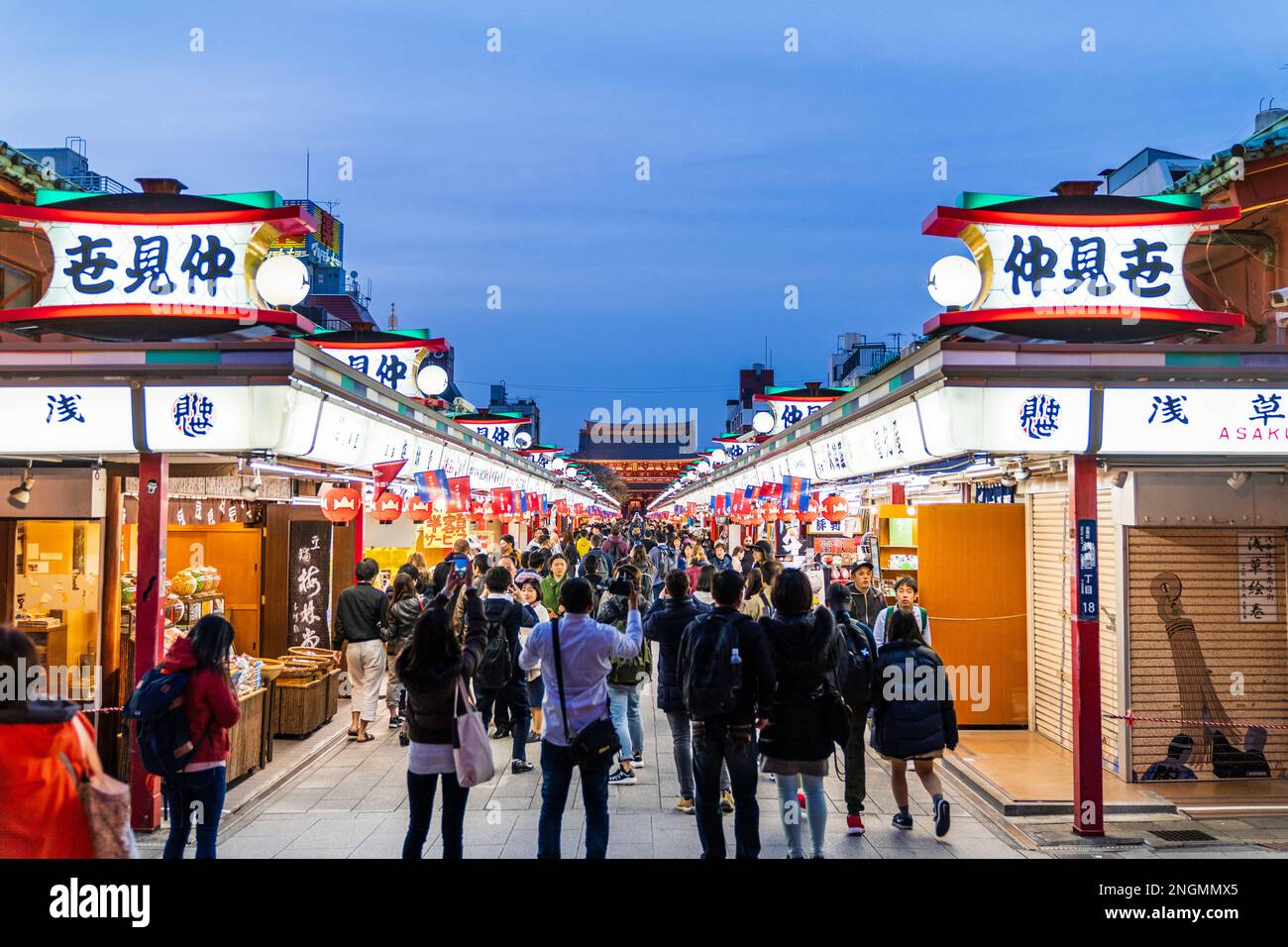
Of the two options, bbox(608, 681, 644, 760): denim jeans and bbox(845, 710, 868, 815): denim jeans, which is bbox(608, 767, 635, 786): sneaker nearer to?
bbox(608, 681, 644, 760): denim jeans

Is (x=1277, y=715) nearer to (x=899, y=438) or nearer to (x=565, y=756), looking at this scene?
(x=899, y=438)

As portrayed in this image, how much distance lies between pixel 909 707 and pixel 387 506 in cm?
809

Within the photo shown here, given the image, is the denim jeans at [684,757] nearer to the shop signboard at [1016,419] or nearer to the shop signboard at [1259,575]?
the shop signboard at [1016,419]

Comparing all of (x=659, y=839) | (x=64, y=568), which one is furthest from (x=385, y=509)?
(x=659, y=839)

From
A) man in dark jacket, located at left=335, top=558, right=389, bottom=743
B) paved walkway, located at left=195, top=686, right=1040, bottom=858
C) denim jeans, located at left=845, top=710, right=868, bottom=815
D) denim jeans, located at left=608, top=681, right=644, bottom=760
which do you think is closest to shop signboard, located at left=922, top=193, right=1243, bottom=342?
denim jeans, located at left=845, top=710, right=868, bottom=815

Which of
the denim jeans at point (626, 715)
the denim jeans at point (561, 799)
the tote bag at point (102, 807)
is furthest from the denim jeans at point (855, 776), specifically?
the tote bag at point (102, 807)

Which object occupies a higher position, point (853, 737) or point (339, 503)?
point (339, 503)

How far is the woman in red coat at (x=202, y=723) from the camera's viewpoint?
6.18 meters

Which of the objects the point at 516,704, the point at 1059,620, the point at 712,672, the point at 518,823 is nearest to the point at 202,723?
the point at 518,823

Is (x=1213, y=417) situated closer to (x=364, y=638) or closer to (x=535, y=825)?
(x=535, y=825)

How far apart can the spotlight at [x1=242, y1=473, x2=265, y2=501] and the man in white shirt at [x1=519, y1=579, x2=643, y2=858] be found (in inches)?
279

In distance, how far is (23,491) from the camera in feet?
30.6

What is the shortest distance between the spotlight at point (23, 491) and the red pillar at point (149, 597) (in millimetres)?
2171
